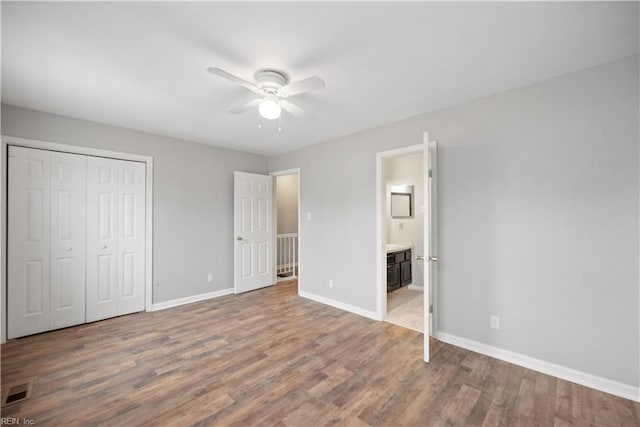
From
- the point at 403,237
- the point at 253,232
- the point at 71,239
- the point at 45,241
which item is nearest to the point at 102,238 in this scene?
the point at 71,239

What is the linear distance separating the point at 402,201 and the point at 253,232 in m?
2.81

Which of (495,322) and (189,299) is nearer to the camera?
(495,322)

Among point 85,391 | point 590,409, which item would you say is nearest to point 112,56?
point 85,391

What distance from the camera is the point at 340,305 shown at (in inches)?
153

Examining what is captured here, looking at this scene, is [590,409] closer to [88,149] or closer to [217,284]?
[217,284]

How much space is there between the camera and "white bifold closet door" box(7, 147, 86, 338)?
286 centimetres

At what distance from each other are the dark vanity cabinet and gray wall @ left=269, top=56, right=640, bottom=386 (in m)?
1.51

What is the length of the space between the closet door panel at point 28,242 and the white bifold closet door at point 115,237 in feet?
1.25

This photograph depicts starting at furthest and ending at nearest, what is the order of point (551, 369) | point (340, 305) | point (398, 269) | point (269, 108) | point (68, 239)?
point (398, 269)
point (340, 305)
point (68, 239)
point (551, 369)
point (269, 108)

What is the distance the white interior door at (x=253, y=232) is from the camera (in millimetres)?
4555

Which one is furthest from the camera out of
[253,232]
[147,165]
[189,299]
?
[253,232]

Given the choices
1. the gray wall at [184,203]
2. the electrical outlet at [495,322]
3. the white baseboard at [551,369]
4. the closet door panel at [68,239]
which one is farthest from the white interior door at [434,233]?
the closet door panel at [68,239]

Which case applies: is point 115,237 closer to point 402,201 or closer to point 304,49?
point 304,49

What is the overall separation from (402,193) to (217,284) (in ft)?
12.0
